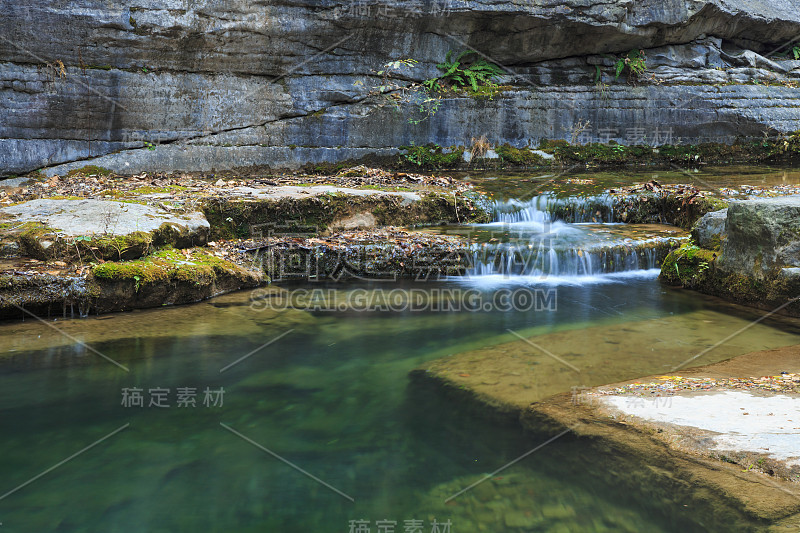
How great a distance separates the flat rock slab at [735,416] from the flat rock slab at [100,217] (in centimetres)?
550

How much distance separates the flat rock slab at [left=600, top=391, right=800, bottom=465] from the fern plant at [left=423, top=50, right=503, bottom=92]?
10590mm

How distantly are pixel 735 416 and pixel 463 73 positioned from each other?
37.4 feet

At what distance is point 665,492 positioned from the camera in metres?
2.84

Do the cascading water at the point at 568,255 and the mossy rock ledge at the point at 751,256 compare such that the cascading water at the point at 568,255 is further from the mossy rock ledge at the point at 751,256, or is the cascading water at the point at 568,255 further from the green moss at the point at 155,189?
the green moss at the point at 155,189

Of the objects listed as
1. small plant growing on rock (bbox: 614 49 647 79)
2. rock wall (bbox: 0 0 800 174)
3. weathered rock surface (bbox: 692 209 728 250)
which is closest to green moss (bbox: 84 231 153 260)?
rock wall (bbox: 0 0 800 174)

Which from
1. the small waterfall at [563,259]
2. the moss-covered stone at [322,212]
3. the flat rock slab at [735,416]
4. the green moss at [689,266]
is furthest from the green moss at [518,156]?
the flat rock slab at [735,416]

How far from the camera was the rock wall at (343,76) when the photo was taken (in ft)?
34.5

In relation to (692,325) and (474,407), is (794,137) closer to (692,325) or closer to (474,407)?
(692,325)

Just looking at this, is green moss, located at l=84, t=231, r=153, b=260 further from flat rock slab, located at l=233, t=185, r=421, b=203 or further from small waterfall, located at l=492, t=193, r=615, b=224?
small waterfall, located at l=492, t=193, r=615, b=224

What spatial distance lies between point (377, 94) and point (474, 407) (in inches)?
396

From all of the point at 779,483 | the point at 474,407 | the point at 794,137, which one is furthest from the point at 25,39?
the point at 794,137

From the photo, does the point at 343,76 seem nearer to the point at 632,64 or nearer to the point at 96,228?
the point at 632,64

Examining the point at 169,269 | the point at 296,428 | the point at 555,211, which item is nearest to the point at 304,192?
the point at 169,269

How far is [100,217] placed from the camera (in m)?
6.63
